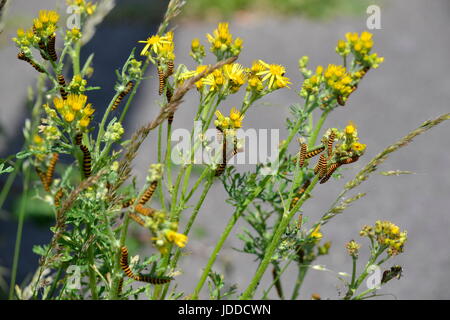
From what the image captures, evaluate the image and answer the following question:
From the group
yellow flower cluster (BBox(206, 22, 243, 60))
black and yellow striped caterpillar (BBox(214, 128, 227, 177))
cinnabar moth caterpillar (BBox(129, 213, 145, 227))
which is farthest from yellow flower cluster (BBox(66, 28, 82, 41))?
cinnabar moth caterpillar (BBox(129, 213, 145, 227))

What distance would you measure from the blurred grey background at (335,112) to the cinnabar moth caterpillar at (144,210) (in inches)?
44.0

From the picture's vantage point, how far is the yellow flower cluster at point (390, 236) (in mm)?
1367

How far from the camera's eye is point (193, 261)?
11.3 feet

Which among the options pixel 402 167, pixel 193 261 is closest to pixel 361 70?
pixel 193 261

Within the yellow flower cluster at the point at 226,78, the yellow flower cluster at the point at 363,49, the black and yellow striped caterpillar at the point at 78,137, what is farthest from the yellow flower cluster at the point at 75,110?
the yellow flower cluster at the point at 363,49

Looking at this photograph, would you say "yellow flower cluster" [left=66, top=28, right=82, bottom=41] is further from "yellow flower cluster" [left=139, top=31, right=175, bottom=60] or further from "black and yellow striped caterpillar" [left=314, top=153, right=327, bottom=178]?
"black and yellow striped caterpillar" [left=314, top=153, right=327, bottom=178]

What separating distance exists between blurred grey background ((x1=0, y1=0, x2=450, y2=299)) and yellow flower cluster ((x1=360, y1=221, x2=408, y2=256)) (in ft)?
2.73

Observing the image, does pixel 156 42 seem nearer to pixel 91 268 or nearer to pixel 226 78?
pixel 226 78

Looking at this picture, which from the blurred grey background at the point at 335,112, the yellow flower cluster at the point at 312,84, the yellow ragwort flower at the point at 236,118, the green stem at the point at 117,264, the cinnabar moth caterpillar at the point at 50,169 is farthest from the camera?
the blurred grey background at the point at 335,112

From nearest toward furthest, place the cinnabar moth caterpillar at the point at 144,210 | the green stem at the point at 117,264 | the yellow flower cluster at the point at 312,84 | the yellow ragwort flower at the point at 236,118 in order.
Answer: the cinnabar moth caterpillar at the point at 144,210 → the green stem at the point at 117,264 → the yellow ragwort flower at the point at 236,118 → the yellow flower cluster at the point at 312,84

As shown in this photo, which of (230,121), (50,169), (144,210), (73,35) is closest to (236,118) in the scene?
(230,121)

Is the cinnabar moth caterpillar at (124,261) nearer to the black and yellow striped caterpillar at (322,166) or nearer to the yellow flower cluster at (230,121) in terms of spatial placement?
the yellow flower cluster at (230,121)

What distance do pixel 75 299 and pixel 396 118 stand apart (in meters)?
3.81
